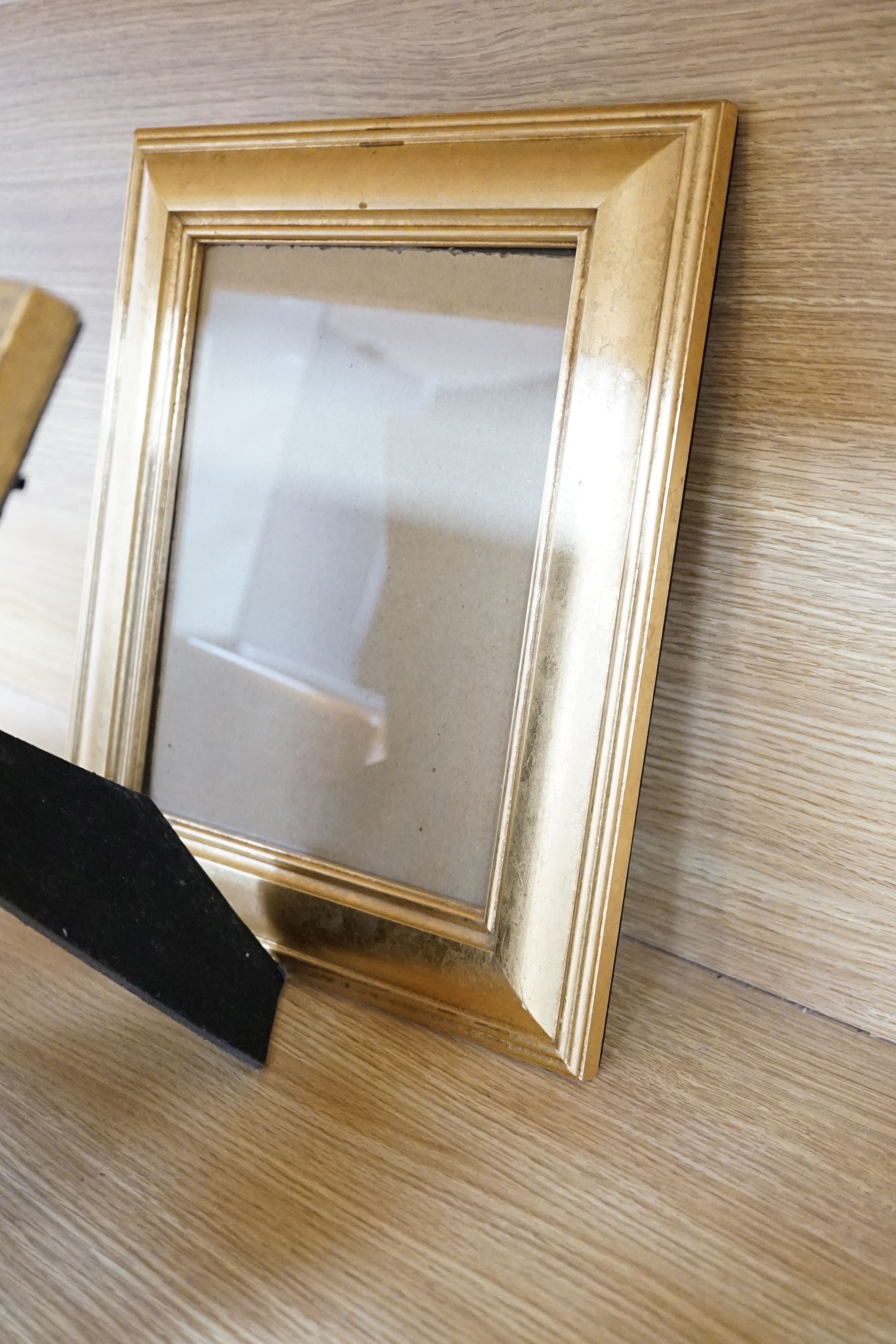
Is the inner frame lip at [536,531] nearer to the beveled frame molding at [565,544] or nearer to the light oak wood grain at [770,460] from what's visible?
the beveled frame molding at [565,544]

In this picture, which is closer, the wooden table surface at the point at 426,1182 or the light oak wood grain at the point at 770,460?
the wooden table surface at the point at 426,1182

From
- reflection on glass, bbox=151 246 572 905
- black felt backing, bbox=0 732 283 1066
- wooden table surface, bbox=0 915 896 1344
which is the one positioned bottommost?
wooden table surface, bbox=0 915 896 1344

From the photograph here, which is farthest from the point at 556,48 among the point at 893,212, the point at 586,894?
the point at 586,894

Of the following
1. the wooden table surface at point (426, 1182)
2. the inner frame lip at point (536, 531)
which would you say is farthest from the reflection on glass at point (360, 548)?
the wooden table surface at point (426, 1182)

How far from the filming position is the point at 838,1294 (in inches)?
16.7

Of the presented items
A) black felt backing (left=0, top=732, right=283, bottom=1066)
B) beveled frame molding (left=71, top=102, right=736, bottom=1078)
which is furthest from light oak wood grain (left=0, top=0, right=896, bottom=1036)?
black felt backing (left=0, top=732, right=283, bottom=1066)

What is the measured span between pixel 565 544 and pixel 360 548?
0.14m

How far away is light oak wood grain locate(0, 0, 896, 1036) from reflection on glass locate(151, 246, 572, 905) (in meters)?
0.13

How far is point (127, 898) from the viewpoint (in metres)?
0.48

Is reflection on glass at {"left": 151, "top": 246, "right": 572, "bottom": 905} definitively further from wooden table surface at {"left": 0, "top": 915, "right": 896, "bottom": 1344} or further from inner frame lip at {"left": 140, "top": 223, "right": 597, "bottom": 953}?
wooden table surface at {"left": 0, "top": 915, "right": 896, "bottom": 1344}

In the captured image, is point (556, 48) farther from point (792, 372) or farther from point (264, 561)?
point (264, 561)

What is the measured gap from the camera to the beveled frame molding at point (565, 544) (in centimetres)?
56

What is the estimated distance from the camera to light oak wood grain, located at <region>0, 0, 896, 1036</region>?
23.7 inches

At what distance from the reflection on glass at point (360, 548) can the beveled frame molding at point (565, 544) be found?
2 cm
